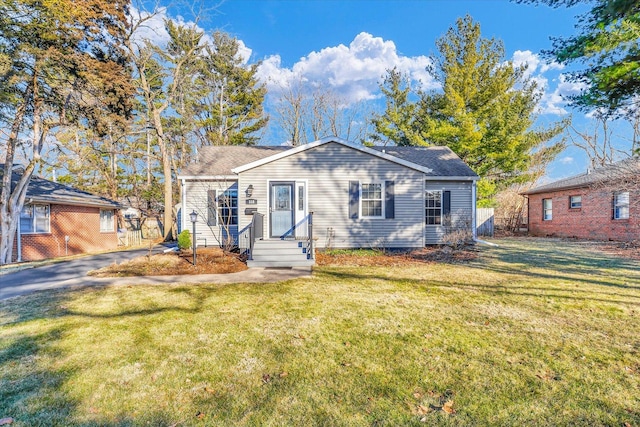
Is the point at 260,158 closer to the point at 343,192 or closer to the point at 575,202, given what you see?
the point at 343,192

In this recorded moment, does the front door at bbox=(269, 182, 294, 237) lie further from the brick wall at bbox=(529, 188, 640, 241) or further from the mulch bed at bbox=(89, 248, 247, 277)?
the brick wall at bbox=(529, 188, 640, 241)

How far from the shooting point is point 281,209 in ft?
34.8

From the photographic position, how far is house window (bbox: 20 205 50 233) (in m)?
12.8

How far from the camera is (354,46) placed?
2847cm

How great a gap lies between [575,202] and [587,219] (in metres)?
1.28

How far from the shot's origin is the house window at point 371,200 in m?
10.9

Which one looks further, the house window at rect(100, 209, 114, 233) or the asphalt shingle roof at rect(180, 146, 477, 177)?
the house window at rect(100, 209, 114, 233)

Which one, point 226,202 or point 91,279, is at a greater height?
point 226,202

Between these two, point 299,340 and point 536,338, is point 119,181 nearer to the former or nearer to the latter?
point 299,340

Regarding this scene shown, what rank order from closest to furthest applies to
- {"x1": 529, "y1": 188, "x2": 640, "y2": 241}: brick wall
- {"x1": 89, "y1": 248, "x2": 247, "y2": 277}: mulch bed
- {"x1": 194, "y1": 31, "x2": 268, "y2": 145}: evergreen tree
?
{"x1": 89, "y1": 248, "x2": 247, "y2": 277}: mulch bed, {"x1": 529, "y1": 188, "x2": 640, "y2": 241}: brick wall, {"x1": 194, "y1": 31, "x2": 268, "y2": 145}: evergreen tree

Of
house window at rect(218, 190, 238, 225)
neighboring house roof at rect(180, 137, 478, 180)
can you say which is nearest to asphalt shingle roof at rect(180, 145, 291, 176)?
neighboring house roof at rect(180, 137, 478, 180)

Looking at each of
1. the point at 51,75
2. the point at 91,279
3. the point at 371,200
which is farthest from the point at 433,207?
the point at 51,75

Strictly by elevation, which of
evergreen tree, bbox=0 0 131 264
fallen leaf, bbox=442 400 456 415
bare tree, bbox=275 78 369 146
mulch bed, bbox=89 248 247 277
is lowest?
fallen leaf, bbox=442 400 456 415

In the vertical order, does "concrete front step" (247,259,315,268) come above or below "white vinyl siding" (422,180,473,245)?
below
